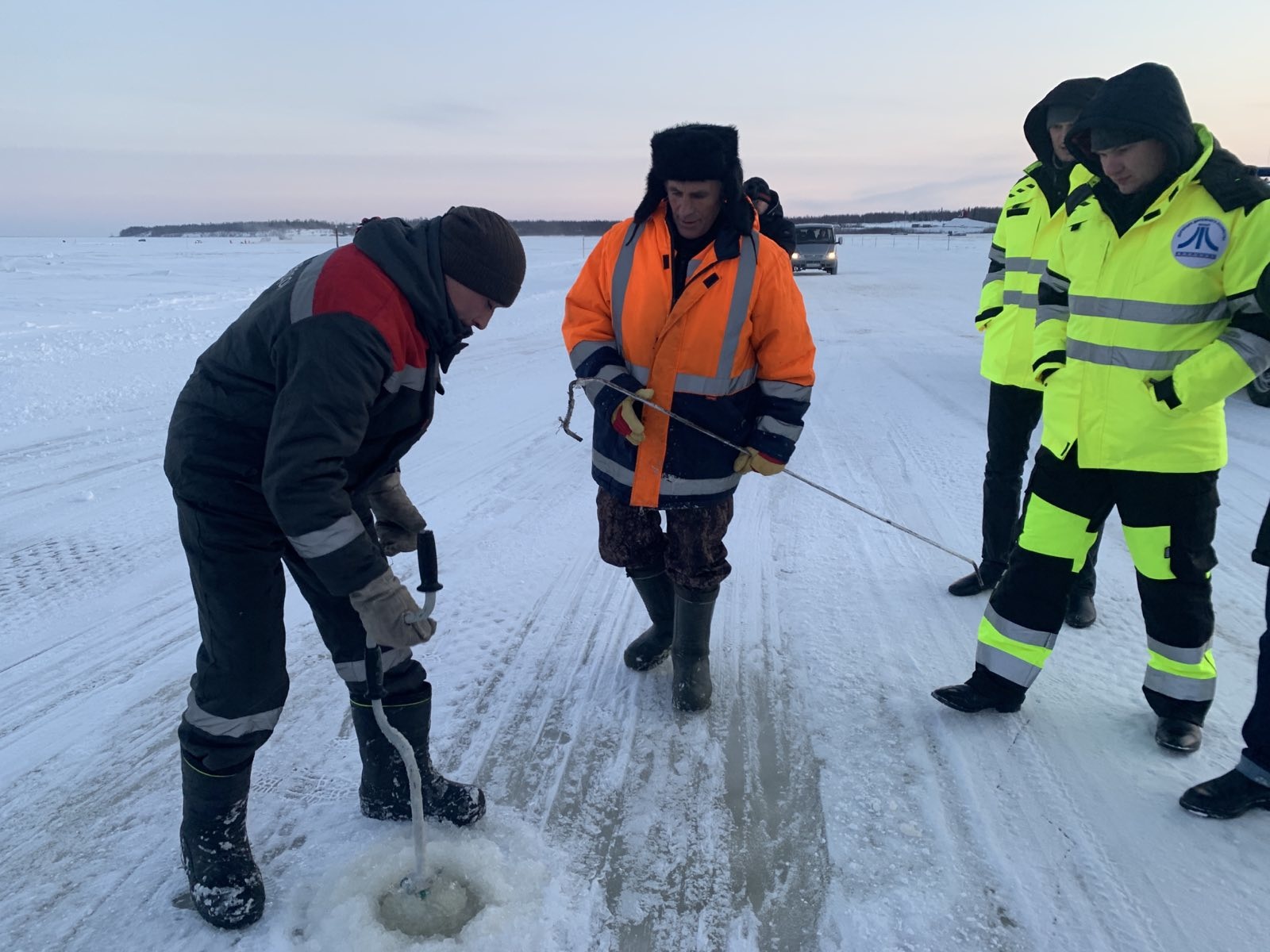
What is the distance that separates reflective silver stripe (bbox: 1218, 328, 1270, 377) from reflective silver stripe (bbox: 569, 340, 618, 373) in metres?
1.91

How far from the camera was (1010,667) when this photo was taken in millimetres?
2904

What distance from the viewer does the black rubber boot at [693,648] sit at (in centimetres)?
301

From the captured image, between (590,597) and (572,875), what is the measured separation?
1.71 metres

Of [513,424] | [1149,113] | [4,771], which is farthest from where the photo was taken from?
[513,424]

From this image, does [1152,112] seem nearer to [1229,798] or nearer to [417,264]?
[1229,798]

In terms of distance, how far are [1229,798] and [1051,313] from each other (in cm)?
169

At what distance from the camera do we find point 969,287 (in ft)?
65.6

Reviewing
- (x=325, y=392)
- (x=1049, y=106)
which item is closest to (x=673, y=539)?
(x=325, y=392)

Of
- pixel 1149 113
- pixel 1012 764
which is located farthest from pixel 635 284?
pixel 1012 764

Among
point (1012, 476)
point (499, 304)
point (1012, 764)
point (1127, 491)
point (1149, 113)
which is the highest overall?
point (1149, 113)

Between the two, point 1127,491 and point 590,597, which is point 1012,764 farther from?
point 590,597

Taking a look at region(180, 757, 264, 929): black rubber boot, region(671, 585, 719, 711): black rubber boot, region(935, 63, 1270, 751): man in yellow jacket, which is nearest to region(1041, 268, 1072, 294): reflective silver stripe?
region(935, 63, 1270, 751): man in yellow jacket

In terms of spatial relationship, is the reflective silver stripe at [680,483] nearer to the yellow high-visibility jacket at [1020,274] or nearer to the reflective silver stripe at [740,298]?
the reflective silver stripe at [740,298]

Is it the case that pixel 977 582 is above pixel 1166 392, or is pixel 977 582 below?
below
